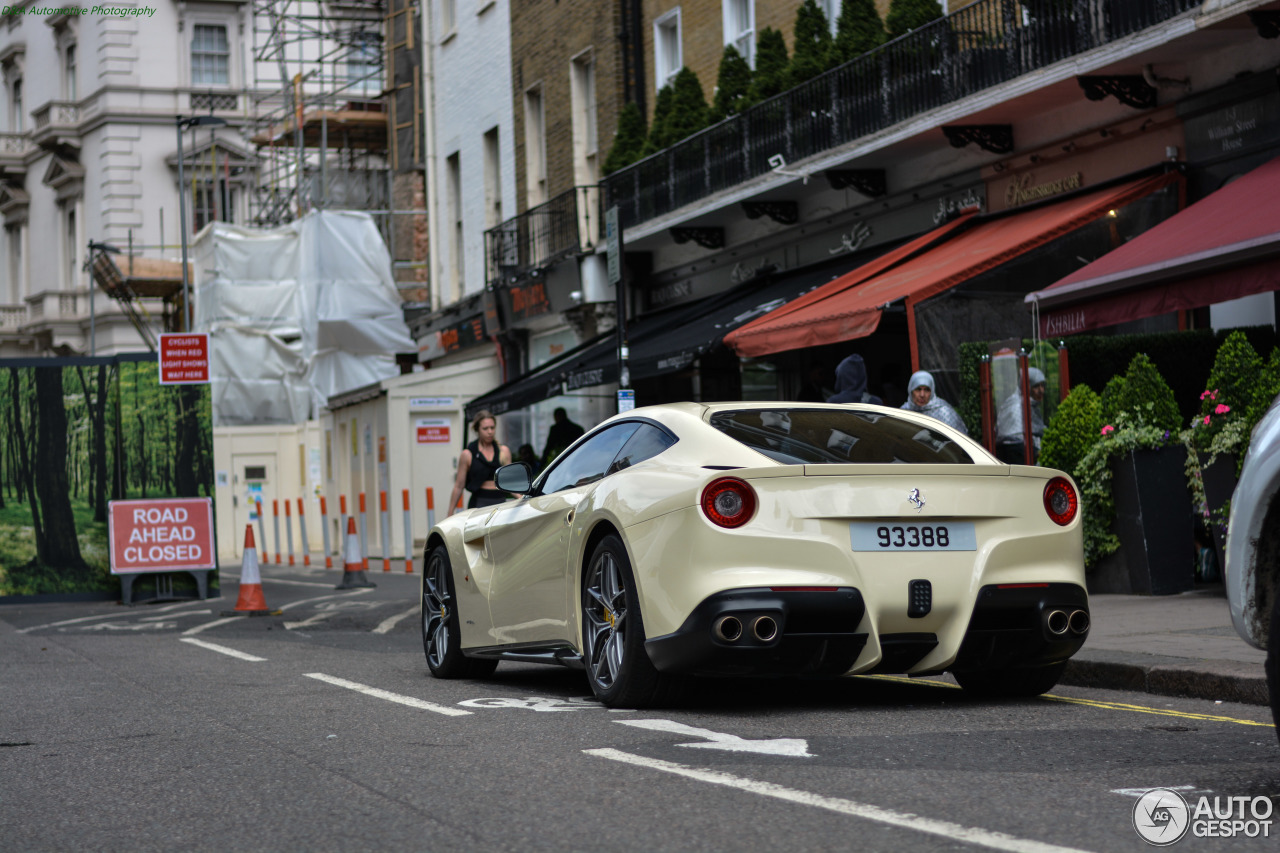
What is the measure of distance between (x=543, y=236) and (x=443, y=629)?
748 inches

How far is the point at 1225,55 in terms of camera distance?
47.1ft

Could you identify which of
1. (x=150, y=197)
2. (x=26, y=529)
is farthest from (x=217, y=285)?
(x=26, y=529)

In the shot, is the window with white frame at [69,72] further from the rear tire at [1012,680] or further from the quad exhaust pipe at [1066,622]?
the quad exhaust pipe at [1066,622]

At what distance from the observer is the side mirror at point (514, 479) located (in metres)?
9.14

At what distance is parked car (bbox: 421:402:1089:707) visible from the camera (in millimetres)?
7016

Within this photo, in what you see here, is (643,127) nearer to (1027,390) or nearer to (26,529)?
(26,529)

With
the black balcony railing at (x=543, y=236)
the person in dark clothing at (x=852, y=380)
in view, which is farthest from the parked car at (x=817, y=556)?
the black balcony railing at (x=543, y=236)

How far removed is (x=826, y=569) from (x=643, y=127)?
60.5ft

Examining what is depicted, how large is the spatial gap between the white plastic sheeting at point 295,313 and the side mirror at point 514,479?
2845 cm

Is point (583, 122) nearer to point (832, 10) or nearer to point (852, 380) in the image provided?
point (832, 10)

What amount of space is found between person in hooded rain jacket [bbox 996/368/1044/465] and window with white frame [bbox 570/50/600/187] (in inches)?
580

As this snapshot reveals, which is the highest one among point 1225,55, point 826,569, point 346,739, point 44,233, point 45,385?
point 44,233

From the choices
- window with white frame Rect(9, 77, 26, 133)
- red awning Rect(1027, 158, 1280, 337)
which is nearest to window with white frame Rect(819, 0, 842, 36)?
red awning Rect(1027, 158, 1280, 337)

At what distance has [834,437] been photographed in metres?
7.70
